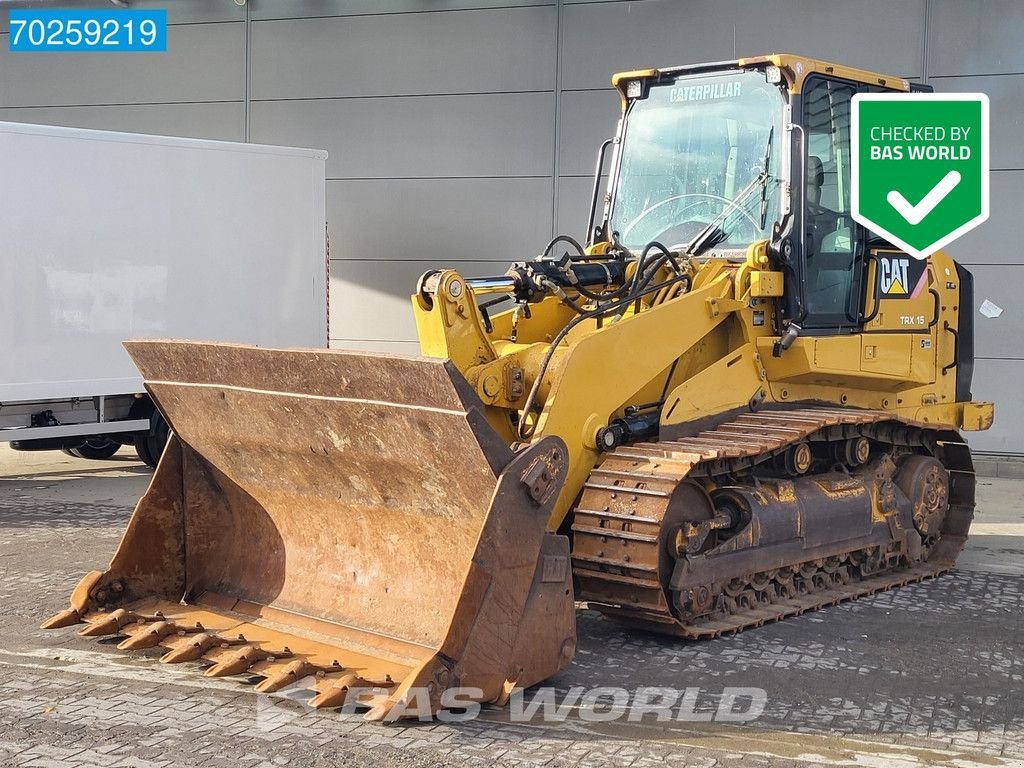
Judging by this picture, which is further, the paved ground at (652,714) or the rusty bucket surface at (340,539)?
the rusty bucket surface at (340,539)

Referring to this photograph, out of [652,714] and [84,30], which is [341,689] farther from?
[84,30]

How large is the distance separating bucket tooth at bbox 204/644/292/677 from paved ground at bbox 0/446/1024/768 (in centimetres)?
11

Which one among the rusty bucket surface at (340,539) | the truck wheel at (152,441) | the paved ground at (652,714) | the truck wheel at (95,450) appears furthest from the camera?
the truck wheel at (95,450)

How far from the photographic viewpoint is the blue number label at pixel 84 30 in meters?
17.4

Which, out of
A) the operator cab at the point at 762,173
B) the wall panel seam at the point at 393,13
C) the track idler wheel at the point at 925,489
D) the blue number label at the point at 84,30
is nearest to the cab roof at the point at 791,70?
the operator cab at the point at 762,173

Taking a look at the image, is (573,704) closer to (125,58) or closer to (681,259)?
(681,259)

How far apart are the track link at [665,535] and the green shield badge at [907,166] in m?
1.35

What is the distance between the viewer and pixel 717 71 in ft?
27.7

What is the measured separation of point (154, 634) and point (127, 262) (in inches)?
268

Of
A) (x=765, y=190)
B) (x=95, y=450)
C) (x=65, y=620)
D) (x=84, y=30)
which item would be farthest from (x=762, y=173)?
(x=84, y=30)

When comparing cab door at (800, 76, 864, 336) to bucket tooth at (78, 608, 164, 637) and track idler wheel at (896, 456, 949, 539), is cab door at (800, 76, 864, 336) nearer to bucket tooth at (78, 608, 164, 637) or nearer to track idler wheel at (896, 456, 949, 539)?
track idler wheel at (896, 456, 949, 539)

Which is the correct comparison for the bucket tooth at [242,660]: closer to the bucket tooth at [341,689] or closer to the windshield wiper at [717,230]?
the bucket tooth at [341,689]

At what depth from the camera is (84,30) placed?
689 inches

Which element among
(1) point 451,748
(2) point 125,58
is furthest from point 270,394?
(2) point 125,58
